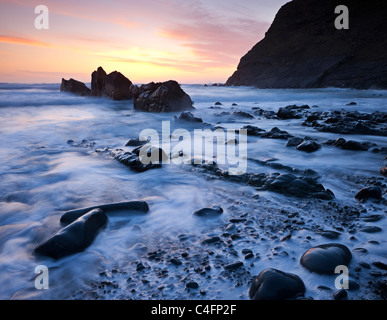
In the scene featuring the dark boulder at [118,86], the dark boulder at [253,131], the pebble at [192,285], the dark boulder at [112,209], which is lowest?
the pebble at [192,285]

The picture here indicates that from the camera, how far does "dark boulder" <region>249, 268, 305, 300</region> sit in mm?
1247

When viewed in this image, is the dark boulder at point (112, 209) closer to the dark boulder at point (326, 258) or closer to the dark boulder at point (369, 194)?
the dark boulder at point (326, 258)

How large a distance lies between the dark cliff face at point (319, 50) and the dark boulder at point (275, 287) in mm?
32591

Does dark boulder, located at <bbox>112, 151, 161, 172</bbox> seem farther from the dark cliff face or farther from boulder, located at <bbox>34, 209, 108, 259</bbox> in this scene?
the dark cliff face

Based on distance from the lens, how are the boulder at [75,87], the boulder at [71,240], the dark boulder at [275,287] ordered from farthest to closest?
the boulder at [75,87] < the boulder at [71,240] < the dark boulder at [275,287]

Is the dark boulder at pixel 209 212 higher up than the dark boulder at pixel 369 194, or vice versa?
the dark boulder at pixel 369 194

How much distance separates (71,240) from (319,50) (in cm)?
4631

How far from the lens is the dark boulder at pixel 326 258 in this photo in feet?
4.66

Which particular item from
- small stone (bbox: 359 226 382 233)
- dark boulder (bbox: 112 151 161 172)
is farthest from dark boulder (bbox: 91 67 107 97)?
small stone (bbox: 359 226 382 233)

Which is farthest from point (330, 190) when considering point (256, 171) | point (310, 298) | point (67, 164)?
point (67, 164)

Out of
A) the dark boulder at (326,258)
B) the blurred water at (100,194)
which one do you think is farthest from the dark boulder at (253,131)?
the dark boulder at (326,258)

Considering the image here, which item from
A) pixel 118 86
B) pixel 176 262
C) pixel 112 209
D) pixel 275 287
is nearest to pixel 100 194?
pixel 112 209

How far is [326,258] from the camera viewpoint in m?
1.46

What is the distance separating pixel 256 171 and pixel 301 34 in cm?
5173
